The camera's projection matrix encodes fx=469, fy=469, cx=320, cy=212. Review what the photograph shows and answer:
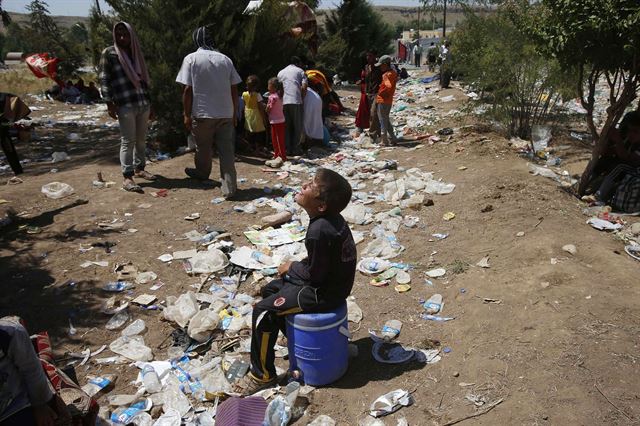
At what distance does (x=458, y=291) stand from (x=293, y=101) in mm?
4976

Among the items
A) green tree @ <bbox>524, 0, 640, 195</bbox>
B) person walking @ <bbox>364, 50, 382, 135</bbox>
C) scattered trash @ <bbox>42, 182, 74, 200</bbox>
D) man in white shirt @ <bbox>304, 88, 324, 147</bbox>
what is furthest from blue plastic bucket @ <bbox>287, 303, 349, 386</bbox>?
person walking @ <bbox>364, 50, 382, 135</bbox>

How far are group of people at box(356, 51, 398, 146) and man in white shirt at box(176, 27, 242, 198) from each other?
11.3 feet

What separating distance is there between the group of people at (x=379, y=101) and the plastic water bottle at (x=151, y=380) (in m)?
6.42

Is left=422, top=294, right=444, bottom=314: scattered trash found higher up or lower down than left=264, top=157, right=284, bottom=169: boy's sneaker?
lower down

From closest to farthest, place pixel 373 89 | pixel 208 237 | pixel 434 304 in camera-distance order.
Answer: pixel 434 304 < pixel 208 237 < pixel 373 89

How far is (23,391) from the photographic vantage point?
1.88 metres

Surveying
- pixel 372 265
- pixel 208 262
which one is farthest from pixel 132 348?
pixel 372 265

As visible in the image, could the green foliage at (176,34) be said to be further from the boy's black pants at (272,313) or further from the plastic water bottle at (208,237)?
the boy's black pants at (272,313)

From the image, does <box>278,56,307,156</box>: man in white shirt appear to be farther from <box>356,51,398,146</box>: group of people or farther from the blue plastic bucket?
the blue plastic bucket

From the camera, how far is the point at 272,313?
2691 millimetres

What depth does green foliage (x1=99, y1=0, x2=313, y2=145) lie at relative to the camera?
746cm

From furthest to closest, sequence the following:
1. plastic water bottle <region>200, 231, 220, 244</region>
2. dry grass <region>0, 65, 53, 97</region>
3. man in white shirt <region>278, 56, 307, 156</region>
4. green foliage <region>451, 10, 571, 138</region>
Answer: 1. dry grass <region>0, 65, 53, 97</region>
2. man in white shirt <region>278, 56, 307, 156</region>
3. green foliage <region>451, 10, 571, 138</region>
4. plastic water bottle <region>200, 231, 220, 244</region>

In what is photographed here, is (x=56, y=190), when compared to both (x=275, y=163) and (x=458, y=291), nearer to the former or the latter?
(x=275, y=163)

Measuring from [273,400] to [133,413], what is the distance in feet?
2.65
